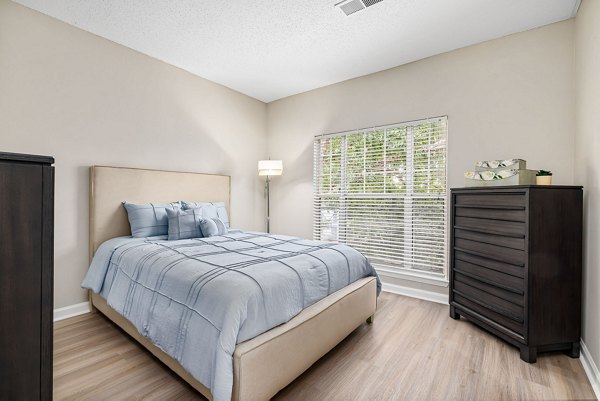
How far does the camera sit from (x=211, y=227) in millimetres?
2990

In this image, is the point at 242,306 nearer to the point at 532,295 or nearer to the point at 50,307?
the point at 50,307

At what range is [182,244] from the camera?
248 cm

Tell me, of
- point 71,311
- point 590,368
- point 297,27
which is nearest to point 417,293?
point 590,368

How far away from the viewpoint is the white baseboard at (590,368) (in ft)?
5.47

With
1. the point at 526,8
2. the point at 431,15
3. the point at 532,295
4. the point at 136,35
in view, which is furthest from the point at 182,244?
the point at 526,8

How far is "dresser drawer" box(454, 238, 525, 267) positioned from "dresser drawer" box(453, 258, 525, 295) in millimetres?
105

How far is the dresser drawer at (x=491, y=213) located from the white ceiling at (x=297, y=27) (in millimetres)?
1645

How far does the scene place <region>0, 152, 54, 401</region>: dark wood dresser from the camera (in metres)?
0.78

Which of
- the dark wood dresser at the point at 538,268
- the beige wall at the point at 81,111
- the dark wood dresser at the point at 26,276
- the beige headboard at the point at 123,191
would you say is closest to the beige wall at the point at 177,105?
the beige wall at the point at 81,111

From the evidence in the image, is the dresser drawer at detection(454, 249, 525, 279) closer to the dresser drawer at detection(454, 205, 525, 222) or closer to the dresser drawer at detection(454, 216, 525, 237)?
the dresser drawer at detection(454, 216, 525, 237)

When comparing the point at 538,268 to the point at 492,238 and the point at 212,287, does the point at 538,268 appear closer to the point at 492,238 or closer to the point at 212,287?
the point at 492,238

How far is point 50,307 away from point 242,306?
0.76 meters

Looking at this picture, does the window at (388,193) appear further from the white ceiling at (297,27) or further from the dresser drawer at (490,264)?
the white ceiling at (297,27)

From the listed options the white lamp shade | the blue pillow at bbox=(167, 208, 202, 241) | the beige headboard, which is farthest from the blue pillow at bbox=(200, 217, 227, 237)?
the white lamp shade
